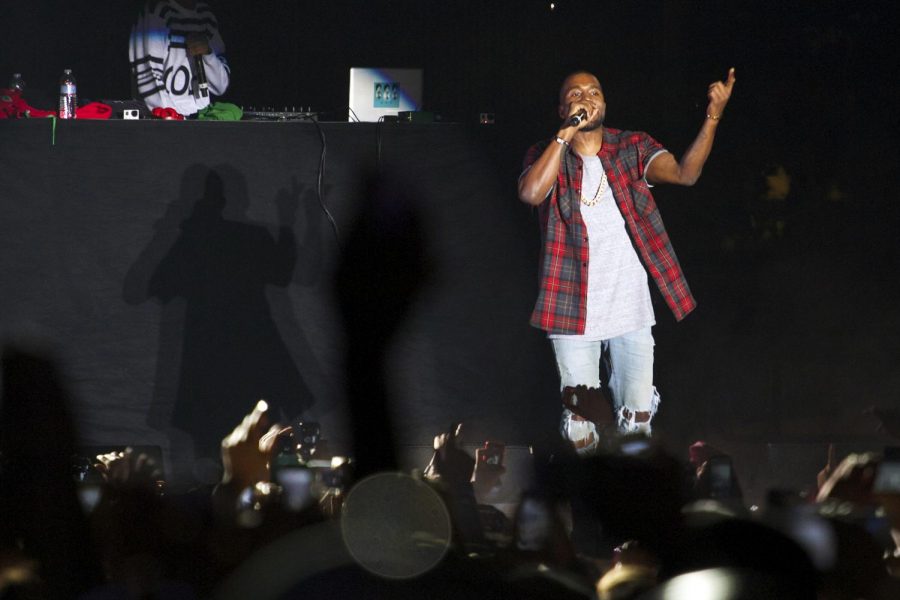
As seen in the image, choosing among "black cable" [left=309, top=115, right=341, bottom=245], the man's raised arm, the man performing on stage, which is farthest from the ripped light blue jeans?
"black cable" [left=309, top=115, right=341, bottom=245]

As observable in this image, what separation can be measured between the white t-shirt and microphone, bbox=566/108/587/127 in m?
0.21

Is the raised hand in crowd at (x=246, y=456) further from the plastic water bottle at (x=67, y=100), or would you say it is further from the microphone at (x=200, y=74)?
the microphone at (x=200, y=74)

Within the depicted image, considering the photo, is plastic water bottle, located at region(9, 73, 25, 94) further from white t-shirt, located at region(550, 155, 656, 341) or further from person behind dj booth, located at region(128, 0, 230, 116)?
white t-shirt, located at region(550, 155, 656, 341)

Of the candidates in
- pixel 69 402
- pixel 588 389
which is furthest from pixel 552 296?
→ pixel 69 402

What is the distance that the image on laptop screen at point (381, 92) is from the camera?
534 cm

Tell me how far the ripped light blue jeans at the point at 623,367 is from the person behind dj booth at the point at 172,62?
229cm

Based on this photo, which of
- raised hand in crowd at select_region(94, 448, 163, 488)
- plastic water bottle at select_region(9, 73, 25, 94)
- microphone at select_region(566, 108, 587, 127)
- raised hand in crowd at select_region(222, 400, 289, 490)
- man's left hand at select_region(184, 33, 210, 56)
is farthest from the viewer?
plastic water bottle at select_region(9, 73, 25, 94)

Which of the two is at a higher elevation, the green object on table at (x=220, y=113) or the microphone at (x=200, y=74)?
the microphone at (x=200, y=74)

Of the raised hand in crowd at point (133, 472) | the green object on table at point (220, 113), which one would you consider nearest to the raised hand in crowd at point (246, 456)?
the raised hand in crowd at point (133, 472)

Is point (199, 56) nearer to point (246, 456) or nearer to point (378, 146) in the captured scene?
point (378, 146)

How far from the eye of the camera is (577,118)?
3920 millimetres

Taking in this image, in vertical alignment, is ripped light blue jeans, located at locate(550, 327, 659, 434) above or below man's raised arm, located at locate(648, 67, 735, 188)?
below

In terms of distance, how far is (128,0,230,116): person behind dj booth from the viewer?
17.3ft

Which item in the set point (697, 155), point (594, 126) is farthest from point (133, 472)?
point (697, 155)
